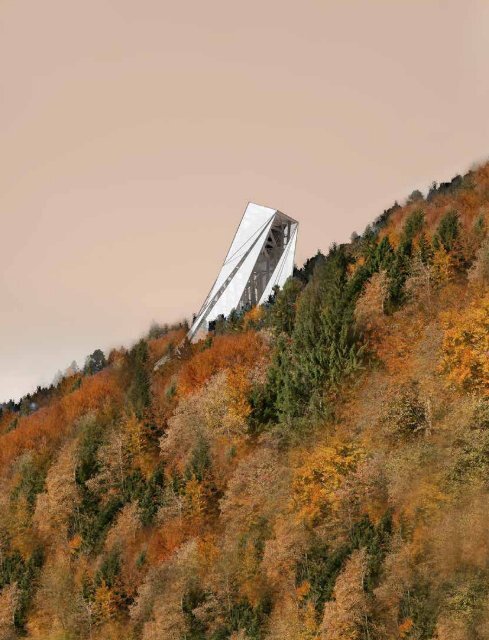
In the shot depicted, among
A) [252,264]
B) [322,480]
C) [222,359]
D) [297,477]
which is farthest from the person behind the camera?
[252,264]

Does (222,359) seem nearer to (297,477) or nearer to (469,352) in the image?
(297,477)

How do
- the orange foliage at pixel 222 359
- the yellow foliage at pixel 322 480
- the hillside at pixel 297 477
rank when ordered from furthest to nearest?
the orange foliage at pixel 222 359, the yellow foliage at pixel 322 480, the hillside at pixel 297 477

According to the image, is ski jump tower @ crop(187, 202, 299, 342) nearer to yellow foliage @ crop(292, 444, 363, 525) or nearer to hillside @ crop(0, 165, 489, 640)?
hillside @ crop(0, 165, 489, 640)

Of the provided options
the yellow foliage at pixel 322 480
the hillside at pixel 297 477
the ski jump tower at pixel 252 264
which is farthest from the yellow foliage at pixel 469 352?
the ski jump tower at pixel 252 264

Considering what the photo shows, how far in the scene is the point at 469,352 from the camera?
171ft

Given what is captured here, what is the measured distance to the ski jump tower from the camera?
91.0 m

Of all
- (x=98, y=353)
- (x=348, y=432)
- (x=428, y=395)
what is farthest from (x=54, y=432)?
(x=98, y=353)

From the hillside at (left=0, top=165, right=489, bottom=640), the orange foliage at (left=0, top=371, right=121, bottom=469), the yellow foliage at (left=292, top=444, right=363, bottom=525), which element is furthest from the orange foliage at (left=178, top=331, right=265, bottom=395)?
the yellow foliage at (left=292, top=444, right=363, bottom=525)

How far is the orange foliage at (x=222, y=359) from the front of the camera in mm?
72750

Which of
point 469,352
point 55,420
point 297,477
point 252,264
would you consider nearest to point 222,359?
point 252,264

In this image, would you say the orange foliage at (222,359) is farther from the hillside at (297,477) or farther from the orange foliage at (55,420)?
the orange foliage at (55,420)

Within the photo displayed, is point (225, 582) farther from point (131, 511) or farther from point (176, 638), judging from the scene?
point (131, 511)

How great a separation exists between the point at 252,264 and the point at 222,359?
19.0 m

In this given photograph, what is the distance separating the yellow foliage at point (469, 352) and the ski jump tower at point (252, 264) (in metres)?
37.7
